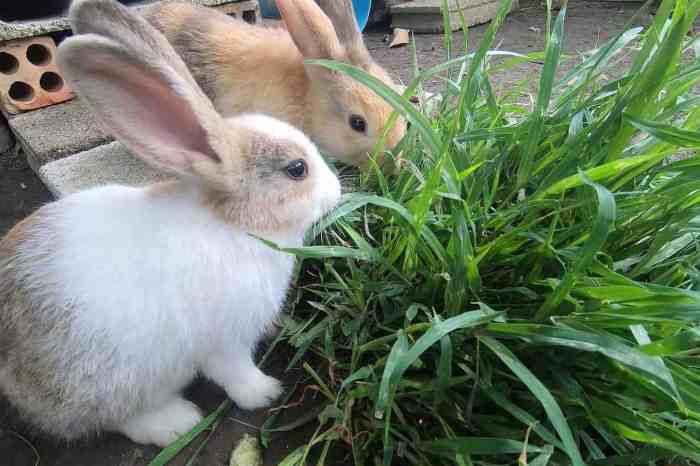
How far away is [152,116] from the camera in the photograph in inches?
55.1

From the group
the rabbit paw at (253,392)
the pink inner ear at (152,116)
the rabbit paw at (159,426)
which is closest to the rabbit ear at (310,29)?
the pink inner ear at (152,116)

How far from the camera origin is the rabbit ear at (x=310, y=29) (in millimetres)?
2408

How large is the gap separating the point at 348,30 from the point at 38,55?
250 centimetres

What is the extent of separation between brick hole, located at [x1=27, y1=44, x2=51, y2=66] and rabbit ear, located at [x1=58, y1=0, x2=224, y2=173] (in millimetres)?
2709

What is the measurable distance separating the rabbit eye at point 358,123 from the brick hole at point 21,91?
8.04 feet

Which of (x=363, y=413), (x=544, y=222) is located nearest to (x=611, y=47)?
(x=544, y=222)

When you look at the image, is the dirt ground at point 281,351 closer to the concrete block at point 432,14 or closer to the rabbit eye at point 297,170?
the concrete block at point 432,14

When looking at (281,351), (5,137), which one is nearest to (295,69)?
(281,351)

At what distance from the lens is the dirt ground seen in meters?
1.66

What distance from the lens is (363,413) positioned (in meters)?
1.50

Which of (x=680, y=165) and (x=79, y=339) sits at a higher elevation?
(x=680, y=165)

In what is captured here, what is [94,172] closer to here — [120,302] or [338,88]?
[338,88]

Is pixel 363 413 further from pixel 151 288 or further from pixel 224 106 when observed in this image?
pixel 224 106

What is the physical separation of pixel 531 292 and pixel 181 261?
3.38 feet
